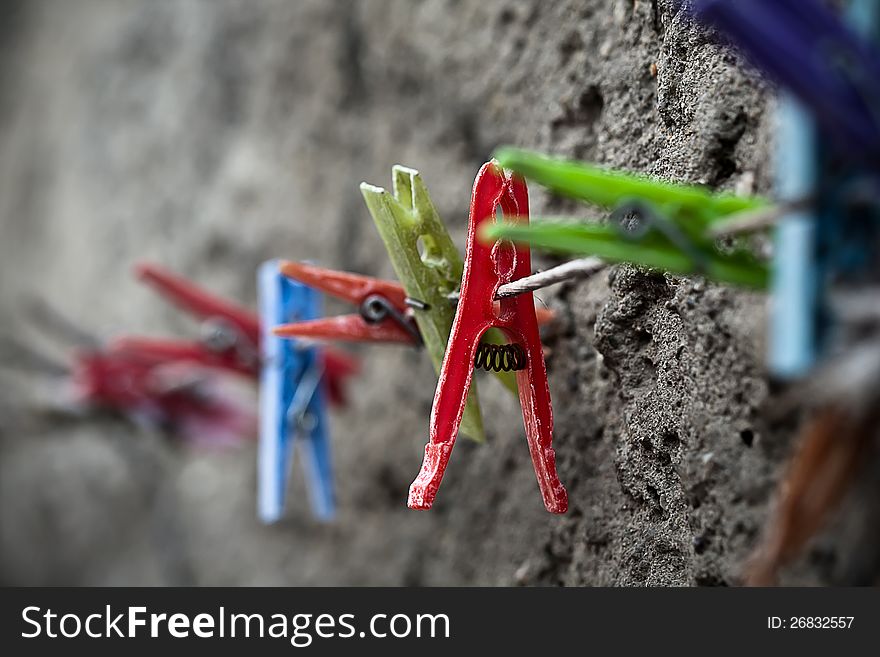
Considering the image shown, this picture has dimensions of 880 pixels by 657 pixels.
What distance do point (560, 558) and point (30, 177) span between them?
2641mm

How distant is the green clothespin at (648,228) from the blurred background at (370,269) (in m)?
0.19

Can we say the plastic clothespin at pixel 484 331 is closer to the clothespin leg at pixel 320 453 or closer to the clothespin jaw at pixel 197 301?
the clothespin leg at pixel 320 453

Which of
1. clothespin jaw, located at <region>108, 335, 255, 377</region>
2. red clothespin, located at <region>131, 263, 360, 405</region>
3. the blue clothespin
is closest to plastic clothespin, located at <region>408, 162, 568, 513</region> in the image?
the blue clothespin

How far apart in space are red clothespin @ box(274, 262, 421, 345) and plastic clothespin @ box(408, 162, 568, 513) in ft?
0.47

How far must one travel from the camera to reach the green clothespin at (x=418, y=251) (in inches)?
30.8

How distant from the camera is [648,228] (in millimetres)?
521

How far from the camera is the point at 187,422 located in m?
1.62

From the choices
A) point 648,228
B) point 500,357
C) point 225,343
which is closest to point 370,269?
point 225,343

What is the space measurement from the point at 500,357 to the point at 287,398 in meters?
0.43

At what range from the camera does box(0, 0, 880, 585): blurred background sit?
81 cm

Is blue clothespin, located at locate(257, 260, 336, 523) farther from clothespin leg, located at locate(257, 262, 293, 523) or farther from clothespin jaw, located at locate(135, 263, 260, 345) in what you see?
clothespin jaw, located at locate(135, 263, 260, 345)

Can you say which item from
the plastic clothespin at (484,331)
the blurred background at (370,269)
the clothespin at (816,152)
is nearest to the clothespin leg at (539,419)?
the plastic clothespin at (484,331)

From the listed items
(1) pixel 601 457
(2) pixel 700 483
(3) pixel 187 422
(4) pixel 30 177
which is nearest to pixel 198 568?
(3) pixel 187 422

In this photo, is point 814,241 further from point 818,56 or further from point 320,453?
point 320,453
